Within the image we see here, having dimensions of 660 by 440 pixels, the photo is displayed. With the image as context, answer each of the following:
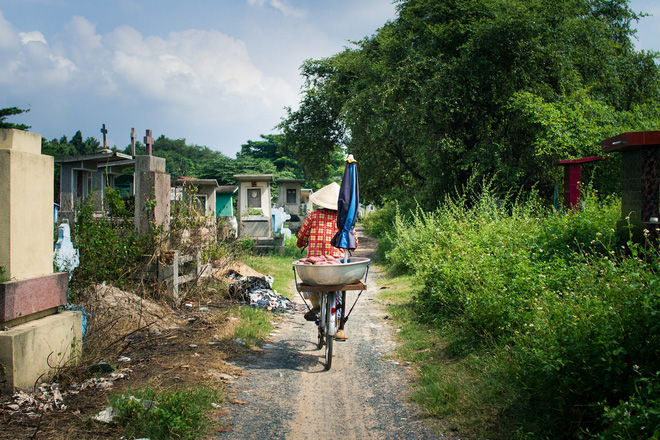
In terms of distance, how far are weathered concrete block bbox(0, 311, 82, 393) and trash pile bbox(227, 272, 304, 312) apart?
13.7ft

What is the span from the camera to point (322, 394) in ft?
16.0

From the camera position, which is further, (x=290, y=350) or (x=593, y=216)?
(x=593, y=216)

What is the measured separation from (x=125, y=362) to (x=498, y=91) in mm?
14810

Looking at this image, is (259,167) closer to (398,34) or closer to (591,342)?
(398,34)

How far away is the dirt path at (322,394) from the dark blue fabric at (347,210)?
1.44m

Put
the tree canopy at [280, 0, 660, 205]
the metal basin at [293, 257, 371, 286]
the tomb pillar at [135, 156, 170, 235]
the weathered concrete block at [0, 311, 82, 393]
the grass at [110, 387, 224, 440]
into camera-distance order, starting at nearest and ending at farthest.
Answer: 1. the grass at [110, 387, 224, 440]
2. the weathered concrete block at [0, 311, 82, 393]
3. the metal basin at [293, 257, 371, 286]
4. the tomb pillar at [135, 156, 170, 235]
5. the tree canopy at [280, 0, 660, 205]

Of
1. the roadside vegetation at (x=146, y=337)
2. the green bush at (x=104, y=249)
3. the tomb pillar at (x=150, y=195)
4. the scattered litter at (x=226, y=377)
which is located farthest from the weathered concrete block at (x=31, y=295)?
the tomb pillar at (x=150, y=195)

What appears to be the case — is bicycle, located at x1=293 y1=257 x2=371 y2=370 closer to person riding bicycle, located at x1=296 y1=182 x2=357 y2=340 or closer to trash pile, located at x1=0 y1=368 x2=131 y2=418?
person riding bicycle, located at x1=296 y1=182 x2=357 y2=340

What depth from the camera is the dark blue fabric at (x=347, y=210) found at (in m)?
5.97

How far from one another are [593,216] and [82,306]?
21.9 feet

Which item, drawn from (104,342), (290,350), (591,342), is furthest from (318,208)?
(591,342)

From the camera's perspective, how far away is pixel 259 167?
193ft

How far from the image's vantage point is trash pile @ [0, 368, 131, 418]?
3.90m

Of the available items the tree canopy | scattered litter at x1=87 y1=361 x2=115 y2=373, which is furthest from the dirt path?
the tree canopy
